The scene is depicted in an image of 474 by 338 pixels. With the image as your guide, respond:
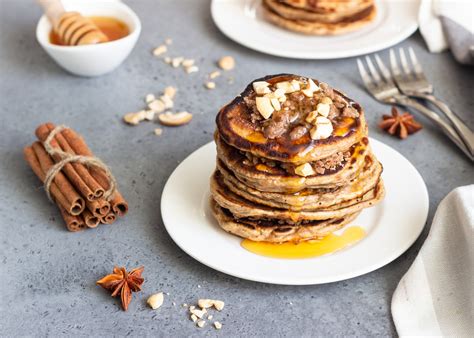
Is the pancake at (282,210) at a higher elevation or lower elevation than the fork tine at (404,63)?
higher

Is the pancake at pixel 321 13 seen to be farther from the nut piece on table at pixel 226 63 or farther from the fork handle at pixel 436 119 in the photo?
the fork handle at pixel 436 119

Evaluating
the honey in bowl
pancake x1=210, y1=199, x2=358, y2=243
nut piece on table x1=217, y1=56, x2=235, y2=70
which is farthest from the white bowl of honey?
pancake x1=210, y1=199, x2=358, y2=243

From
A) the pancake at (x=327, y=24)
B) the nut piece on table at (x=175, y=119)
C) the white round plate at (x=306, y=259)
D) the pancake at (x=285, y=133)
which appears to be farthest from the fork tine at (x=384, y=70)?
the pancake at (x=285, y=133)

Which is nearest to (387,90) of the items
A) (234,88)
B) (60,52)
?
(234,88)

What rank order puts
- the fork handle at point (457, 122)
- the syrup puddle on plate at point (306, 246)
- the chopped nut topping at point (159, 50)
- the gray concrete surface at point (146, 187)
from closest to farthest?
the gray concrete surface at point (146, 187)
the syrup puddle on plate at point (306, 246)
the fork handle at point (457, 122)
the chopped nut topping at point (159, 50)

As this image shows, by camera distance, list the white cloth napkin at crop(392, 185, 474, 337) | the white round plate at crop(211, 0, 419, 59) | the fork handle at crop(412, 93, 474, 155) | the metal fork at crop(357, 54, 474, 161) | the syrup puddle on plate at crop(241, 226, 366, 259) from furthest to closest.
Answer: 1. the white round plate at crop(211, 0, 419, 59)
2. the metal fork at crop(357, 54, 474, 161)
3. the fork handle at crop(412, 93, 474, 155)
4. the syrup puddle on plate at crop(241, 226, 366, 259)
5. the white cloth napkin at crop(392, 185, 474, 337)

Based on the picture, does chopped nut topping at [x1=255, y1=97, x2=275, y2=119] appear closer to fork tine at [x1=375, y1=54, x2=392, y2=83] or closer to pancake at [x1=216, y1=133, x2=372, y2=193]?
pancake at [x1=216, y1=133, x2=372, y2=193]
